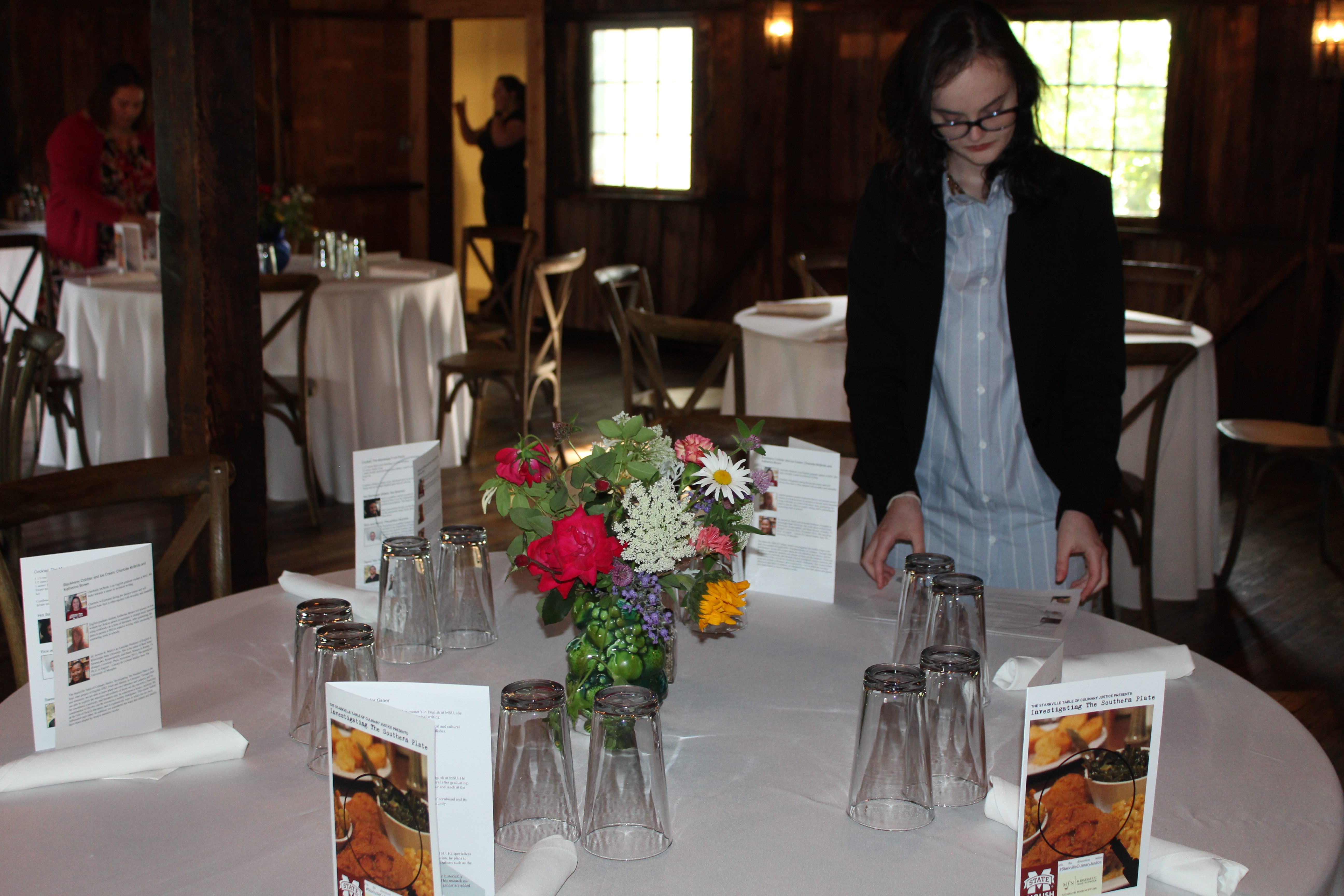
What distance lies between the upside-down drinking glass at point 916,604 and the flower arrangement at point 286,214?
13.0 ft

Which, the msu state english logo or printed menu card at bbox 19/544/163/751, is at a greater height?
printed menu card at bbox 19/544/163/751

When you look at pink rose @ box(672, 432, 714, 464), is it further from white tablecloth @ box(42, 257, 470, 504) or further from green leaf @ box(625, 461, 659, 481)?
white tablecloth @ box(42, 257, 470, 504)

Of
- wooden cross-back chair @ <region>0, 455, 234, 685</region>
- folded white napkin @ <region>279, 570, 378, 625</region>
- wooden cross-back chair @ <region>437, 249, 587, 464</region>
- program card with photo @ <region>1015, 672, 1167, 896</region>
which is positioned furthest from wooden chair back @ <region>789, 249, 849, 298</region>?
program card with photo @ <region>1015, 672, 1167, 896</region>

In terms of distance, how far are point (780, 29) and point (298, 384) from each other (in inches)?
164

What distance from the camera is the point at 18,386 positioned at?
121 inches

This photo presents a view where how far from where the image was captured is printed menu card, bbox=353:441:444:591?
176 centimetres

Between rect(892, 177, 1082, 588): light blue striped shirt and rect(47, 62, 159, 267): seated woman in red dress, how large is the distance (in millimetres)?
4373

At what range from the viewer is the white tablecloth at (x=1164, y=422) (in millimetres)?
3725

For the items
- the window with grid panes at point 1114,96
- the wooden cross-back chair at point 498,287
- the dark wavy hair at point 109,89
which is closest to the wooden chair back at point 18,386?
the wooden cross-back chair at point 498,287

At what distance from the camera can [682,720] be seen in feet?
4.67

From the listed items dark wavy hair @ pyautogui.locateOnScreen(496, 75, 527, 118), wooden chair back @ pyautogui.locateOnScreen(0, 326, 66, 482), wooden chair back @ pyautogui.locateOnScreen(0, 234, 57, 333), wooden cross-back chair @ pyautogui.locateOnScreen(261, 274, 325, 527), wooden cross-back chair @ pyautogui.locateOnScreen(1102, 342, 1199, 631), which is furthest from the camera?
dark wavy hair @ pyautogui.locateOnScreen(496, 75, 527, 118)

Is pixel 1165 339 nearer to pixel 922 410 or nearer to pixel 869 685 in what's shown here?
pixel 922 410

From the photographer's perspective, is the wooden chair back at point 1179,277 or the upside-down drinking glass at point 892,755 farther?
the wooden chair back at point 1179,277

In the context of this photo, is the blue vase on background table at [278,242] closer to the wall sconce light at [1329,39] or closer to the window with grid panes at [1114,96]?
the window with grid panes at [1114,96]
